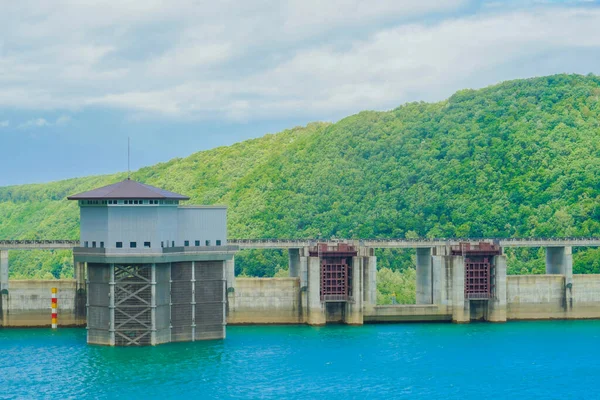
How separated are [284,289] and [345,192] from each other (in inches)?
2415

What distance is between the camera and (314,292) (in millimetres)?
102062

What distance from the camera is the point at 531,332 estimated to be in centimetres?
9962

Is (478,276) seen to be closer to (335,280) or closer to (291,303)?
(335,280)

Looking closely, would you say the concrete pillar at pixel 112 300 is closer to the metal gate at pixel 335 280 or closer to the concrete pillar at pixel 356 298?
the metal gate at pixel 335 280

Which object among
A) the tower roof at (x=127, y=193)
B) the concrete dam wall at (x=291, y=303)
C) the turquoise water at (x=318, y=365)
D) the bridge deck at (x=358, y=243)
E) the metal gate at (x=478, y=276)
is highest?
the tower roof at (x=127, y=193)

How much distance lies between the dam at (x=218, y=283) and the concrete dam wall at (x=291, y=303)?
4.0 inches

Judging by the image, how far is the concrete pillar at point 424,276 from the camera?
106812mm

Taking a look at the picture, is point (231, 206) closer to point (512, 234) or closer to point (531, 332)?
point (512, 234)

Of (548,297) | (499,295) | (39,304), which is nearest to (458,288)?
(499,295)

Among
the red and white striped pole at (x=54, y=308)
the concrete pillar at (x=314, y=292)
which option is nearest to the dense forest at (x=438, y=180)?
the concrete pillar at (x=314, y=292)

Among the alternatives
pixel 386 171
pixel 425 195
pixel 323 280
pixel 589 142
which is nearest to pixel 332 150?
pixel 386 171

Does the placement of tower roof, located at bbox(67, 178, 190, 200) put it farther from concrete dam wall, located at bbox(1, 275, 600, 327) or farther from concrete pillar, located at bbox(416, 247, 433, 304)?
concrete pillar, located at bbox(416, 247, 433, 304)

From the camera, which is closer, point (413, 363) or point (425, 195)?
point (413, 363)

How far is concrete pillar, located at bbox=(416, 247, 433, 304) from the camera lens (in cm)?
10681
